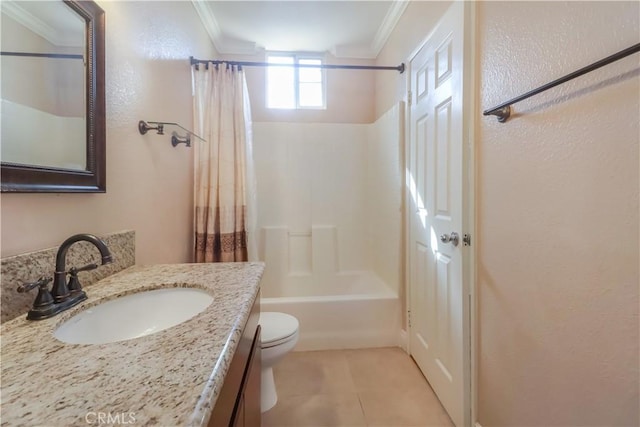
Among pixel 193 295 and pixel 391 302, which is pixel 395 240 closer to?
pixel 391 302

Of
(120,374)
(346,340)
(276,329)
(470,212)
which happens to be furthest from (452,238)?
(120,374)

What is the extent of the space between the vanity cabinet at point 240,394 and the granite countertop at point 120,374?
3.6 inches

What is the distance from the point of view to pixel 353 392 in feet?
5.27

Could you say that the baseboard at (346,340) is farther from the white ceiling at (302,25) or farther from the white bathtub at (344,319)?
the white ceiling at (302,25)

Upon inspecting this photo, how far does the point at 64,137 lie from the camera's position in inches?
33.3

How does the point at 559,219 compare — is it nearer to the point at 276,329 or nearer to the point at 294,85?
the point at 276,329

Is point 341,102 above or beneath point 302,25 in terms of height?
beneath

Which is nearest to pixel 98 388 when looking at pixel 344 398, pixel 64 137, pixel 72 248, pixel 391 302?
pixel 72 248

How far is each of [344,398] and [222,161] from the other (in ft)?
5.47

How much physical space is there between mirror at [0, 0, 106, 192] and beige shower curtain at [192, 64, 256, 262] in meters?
0.91

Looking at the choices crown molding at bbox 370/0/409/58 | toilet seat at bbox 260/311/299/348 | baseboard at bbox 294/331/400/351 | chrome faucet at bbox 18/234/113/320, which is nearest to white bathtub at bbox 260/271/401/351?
baseboard at bbox 294/331/400/351

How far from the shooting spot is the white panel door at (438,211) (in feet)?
4.18

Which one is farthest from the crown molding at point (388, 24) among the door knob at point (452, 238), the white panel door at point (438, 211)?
the door knob at point (452, 238)

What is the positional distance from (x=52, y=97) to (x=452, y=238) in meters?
1.55
